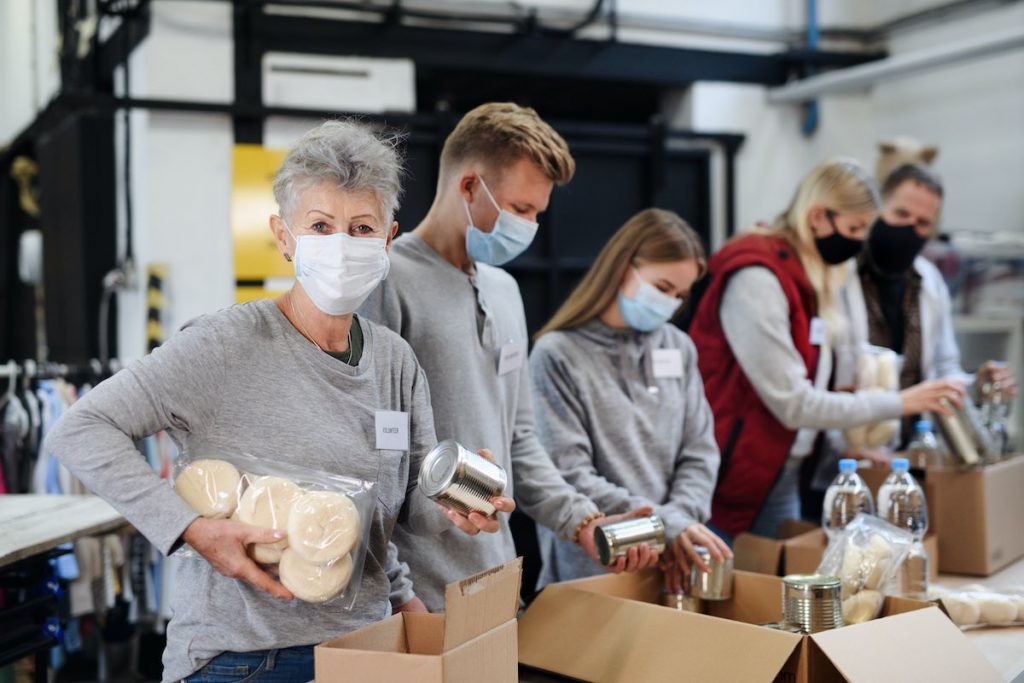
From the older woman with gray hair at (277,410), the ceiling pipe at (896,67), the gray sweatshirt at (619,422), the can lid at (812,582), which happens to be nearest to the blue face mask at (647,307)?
the gray sweatshirt at (619,422)

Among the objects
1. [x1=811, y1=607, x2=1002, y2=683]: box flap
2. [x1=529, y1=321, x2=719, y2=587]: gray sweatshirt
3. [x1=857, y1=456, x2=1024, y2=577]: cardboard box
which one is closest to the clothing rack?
[x1=529, y1=321, x2=719, y2=587]: gray sweatshirt

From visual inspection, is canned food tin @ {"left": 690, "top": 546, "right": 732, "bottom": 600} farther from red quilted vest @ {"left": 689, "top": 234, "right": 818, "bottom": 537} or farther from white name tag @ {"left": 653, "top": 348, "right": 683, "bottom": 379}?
red quilted vest @ {"left": 689, "top": 234, "right": 818, "bottom": 537}

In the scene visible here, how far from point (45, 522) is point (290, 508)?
114 centimetres

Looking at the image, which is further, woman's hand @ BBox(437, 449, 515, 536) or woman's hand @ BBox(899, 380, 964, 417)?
woman's hand @ BBox(899, 380, 964, 417)

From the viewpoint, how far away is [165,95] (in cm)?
435

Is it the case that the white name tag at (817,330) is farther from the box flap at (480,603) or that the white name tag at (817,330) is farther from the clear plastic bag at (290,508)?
the clear plastic bag at (290,508)

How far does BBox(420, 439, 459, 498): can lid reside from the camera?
1.48 m

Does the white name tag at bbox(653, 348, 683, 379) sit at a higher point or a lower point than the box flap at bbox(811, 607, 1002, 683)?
higher

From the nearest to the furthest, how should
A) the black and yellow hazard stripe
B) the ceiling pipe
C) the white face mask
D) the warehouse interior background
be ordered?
the white face mask
the black and yellow hazard stripe
the warehouse interior background
the ceiling pipe

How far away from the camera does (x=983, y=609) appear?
208 centimetres

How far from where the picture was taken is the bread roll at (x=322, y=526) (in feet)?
4.50

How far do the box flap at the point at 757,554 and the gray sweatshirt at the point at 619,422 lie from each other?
0.49 ft

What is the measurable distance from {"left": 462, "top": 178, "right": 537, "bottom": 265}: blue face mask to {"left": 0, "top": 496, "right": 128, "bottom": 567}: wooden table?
1.01 meters

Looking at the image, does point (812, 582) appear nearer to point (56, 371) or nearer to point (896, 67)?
point (56, 371)
